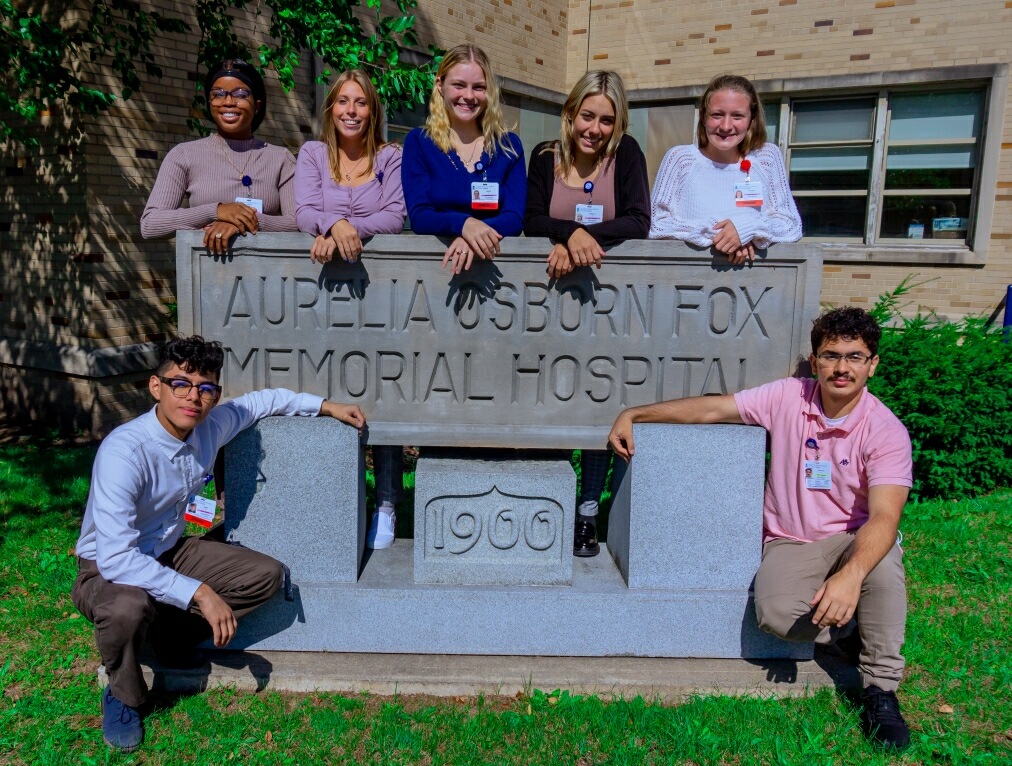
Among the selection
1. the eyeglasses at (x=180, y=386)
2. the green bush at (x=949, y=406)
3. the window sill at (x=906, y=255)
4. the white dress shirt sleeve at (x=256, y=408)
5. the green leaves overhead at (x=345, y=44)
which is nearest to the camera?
the eyeglasses at (x=180, y=386)

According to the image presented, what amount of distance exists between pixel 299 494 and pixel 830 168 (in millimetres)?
8222

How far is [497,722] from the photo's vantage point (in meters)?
2.82

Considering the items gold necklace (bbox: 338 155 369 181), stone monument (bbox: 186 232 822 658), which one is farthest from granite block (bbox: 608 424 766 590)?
gold necklace (bbox: 338 155 369 181)

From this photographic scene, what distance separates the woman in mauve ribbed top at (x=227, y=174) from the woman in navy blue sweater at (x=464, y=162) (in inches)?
24.9

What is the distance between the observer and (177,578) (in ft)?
8.81

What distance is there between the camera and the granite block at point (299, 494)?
10.5ft

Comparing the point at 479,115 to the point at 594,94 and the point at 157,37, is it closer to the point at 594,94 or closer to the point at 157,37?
the point at 594,94

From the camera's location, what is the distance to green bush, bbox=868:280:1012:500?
5.08 meters

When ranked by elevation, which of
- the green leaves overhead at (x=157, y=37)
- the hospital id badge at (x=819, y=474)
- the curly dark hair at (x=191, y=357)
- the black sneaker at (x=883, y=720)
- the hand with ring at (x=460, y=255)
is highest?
the green leaves overhead at (x=157, y=37)

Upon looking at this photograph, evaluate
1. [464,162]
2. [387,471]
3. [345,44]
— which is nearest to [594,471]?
[387,471]

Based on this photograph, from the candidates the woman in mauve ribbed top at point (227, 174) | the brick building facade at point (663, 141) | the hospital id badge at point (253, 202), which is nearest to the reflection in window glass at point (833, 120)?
the brick building facade at point (663, 141)

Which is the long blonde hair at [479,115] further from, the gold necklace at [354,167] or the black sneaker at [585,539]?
the black sneaker at [585,539]

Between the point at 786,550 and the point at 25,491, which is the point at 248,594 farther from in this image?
the point at 25,491

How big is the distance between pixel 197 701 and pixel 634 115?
923cm
